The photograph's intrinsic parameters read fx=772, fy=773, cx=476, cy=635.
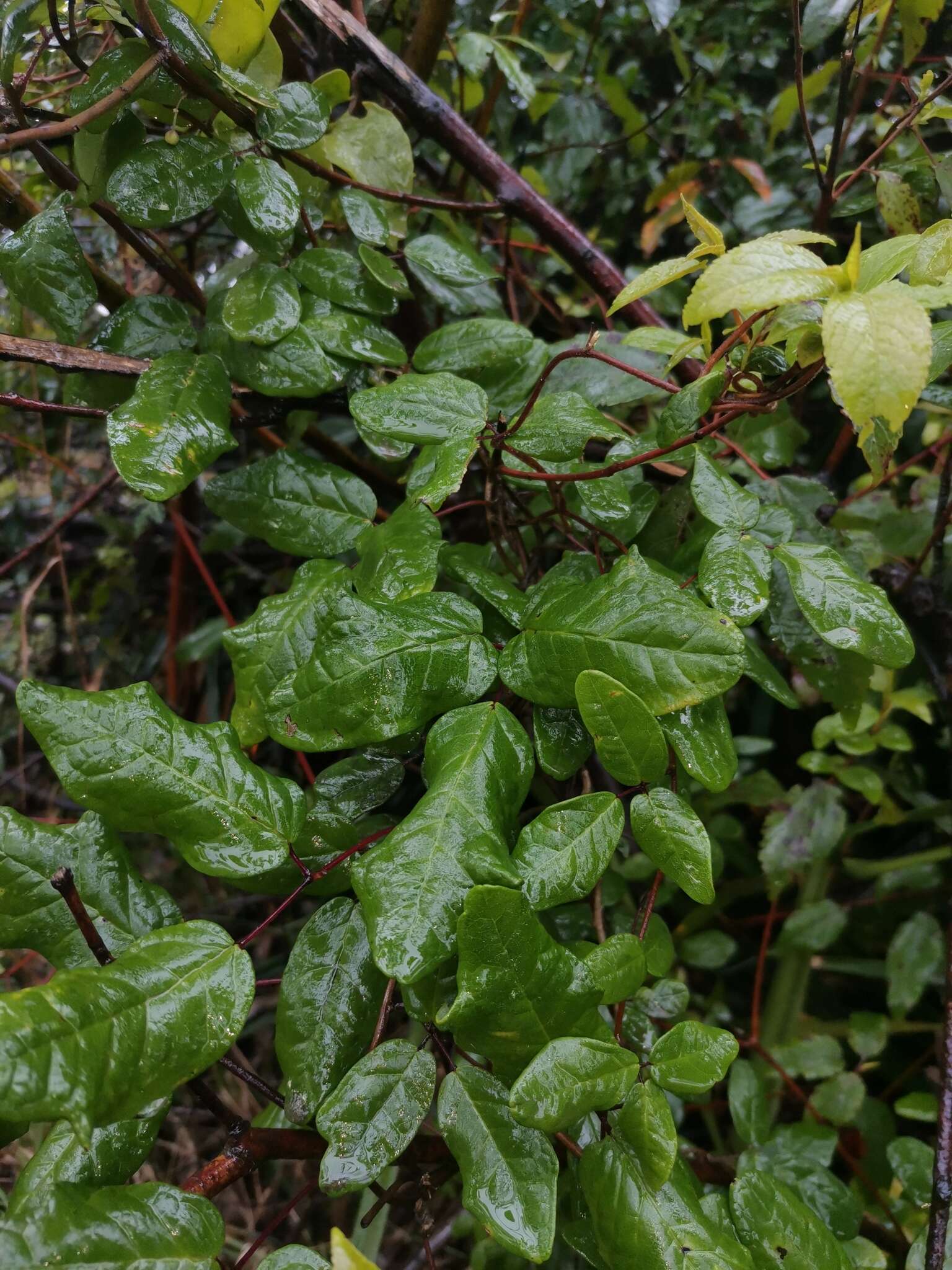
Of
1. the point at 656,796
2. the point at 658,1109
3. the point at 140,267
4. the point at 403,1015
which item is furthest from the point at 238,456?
the point at 658,1109

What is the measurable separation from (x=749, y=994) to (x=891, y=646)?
0.88 m

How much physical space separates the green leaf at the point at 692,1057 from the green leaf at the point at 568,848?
109 millimetres

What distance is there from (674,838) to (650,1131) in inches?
6.6

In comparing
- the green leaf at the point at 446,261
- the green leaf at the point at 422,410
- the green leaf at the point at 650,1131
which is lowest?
the green leaf at the point at 650,1131

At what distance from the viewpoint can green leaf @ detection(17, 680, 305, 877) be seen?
1.58 ft

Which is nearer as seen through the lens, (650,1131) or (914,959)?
(650,1131)

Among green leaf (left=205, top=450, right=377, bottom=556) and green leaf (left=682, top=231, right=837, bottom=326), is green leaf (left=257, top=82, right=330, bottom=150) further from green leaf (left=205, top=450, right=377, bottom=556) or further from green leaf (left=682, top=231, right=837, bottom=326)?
green leaf (left=682, top=231, right=837, bottom=326)

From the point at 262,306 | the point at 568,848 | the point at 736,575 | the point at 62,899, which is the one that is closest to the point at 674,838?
the point at 568,848

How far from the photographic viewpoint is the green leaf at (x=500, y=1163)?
424mm

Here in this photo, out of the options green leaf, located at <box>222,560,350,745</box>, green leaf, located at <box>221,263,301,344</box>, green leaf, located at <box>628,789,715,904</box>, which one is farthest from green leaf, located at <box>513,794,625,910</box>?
green leaf, located at <box>221,263,301,344</box>

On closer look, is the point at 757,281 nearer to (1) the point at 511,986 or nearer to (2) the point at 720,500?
(2) the point at 720,500

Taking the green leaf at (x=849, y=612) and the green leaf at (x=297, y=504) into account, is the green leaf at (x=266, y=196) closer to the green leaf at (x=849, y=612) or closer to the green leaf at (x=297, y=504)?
the green leaf at (x=297, y=504)

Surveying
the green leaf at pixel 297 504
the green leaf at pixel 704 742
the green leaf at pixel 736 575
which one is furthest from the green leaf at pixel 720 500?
the green leaf at pixel 297 504

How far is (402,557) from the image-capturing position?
561mm
